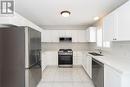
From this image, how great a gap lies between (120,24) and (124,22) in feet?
0.69

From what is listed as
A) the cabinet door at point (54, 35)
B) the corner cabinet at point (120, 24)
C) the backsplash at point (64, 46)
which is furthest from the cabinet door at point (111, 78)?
the backsplash at point (64, 46)

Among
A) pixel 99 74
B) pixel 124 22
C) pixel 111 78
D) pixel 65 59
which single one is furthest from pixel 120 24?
pixel 65 59

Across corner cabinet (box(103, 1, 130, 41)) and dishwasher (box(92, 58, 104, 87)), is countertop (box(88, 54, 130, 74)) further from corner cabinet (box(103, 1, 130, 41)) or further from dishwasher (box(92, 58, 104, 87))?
corner cabinet (box(103, 1, 130, 41))

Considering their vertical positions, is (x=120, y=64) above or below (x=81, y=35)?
below

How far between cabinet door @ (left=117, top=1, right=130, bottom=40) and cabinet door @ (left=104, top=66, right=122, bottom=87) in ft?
2.30

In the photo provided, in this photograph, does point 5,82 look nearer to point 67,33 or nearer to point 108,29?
point 108,29

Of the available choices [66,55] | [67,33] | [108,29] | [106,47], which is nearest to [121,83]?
[108,29]

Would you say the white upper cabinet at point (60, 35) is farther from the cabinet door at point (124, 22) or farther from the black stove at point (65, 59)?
the cabinet door at point (124, 22)

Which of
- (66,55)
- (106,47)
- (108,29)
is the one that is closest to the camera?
(108,29)

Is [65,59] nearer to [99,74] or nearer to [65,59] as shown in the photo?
[65,59]

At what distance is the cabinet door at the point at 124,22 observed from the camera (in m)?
2.58

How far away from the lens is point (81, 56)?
7.54 meters

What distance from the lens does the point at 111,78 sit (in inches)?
105

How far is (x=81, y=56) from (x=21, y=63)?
488cm
